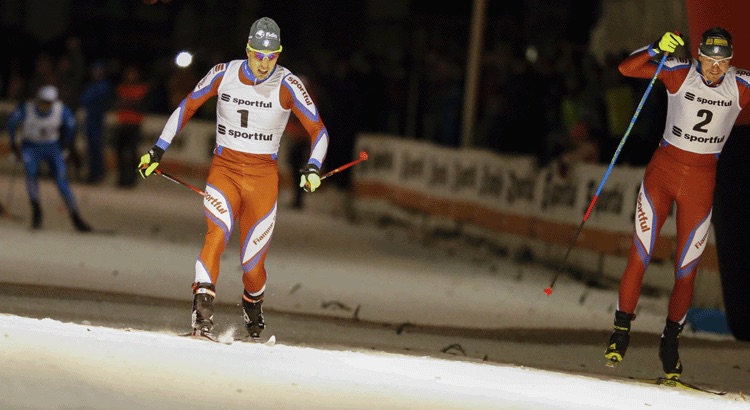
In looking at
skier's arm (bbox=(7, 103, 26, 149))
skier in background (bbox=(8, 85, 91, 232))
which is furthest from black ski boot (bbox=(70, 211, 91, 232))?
skier's arm (bbox=(7, 103, 26, 149))

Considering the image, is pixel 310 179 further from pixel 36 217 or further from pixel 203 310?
pixel 36 217

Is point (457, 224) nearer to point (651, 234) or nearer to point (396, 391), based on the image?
point (651, 234)

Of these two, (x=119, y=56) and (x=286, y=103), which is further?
(x=119, y=56)

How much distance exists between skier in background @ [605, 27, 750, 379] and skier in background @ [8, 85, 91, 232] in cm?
1059

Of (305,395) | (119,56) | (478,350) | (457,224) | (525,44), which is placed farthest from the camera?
(119,56)

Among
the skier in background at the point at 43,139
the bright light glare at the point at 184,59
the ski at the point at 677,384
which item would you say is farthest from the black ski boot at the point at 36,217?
the ski at the point at 677,384

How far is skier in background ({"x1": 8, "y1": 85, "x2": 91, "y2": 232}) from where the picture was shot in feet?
64.1

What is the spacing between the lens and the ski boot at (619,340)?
10531 millimetres

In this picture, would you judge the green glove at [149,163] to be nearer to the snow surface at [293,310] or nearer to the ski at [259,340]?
the snow surface at [293,310]

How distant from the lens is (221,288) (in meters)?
14.8

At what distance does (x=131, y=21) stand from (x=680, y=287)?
31968 millimetres

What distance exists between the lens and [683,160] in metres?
10.6

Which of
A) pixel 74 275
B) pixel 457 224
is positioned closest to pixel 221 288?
pixel 74 275

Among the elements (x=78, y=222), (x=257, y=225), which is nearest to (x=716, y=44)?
(x=257, y=225)
